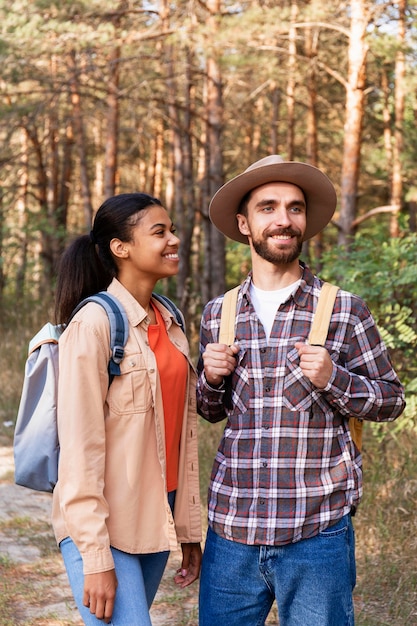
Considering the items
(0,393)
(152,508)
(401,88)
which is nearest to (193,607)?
(152,508)

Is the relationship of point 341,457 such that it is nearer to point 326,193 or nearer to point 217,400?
point 217,400

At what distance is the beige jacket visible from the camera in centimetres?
239

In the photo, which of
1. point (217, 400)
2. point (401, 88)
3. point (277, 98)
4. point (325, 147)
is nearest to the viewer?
point (217, 400)

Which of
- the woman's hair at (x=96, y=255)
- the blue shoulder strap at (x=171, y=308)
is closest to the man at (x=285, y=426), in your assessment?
the blue shoulder strap at (x=171, y=308)

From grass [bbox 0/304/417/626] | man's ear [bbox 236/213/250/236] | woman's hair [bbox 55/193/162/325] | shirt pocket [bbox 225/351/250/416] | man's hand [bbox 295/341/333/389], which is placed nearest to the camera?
man's hand [bbox 295/341/333/389]

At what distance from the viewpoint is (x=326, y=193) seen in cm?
288

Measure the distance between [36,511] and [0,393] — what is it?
3325 millimetres

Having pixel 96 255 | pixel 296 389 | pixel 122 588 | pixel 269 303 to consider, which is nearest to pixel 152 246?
pixel 96 255

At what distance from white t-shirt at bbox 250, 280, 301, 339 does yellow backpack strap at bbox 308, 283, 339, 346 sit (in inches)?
4.6

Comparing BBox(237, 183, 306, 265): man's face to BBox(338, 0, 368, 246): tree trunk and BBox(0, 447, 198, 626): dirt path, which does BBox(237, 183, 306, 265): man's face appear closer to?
BBox(0, 447, 198, 626): dirt path

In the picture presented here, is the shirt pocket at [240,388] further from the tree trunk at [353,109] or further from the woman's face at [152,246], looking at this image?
the tree trunk at [353,109]

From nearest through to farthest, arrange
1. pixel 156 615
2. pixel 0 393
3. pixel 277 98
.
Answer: pixel 156 615
pixel 0 393
pixel 277 98

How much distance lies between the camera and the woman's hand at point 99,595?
7.66ft

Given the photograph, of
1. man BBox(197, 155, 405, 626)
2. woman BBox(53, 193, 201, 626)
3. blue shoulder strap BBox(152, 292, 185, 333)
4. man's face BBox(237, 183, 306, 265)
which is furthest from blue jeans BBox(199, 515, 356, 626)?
man's face BBox(237, 183, 306, 265)
